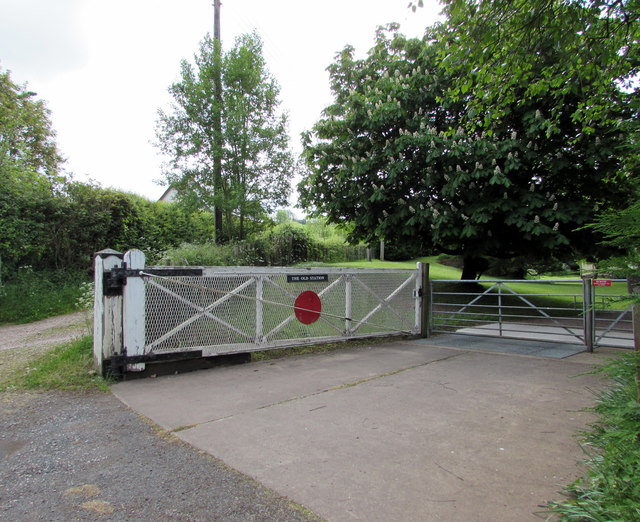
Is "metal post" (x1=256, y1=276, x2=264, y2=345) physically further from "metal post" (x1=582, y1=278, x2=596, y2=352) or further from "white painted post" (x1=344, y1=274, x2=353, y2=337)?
"metal post" (x1=582, y1=278, x2=596, y2=352)

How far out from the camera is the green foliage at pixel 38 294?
1102cm

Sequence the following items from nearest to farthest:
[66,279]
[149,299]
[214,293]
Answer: [149,299] < [214,293] < [66,279]

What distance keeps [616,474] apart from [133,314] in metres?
5.07

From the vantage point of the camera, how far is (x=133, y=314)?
5.29m

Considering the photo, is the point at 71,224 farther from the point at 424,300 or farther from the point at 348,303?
the point at 424,300

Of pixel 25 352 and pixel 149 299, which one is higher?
pixel 149 299

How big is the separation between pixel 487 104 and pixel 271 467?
27.2 feet

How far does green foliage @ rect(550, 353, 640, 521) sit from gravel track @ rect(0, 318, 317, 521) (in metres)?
1.55

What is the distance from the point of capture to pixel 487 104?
28.2 feet

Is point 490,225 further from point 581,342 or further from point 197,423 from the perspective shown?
point 197,423

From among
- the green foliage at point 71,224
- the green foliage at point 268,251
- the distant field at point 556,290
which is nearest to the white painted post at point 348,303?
the distant field at point 556,290

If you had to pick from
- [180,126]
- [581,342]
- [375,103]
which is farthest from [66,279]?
[581,342]

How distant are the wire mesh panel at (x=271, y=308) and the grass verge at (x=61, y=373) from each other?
31.2 inches

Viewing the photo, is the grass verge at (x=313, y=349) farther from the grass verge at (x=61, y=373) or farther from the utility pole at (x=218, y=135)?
the utility pole at (x=218, y=135)
